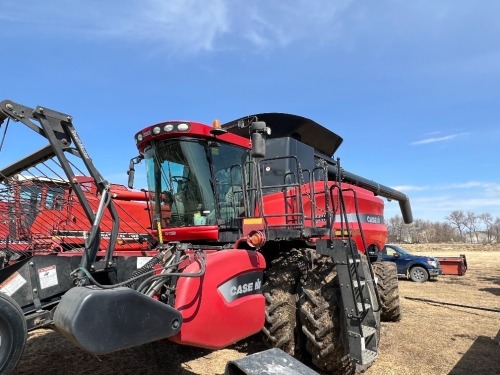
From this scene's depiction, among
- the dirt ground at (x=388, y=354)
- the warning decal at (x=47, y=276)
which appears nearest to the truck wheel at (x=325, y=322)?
the dirt ground at (x=388, y=354)

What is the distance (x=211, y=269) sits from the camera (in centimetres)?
355

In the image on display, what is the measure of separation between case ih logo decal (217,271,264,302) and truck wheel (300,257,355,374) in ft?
2.21

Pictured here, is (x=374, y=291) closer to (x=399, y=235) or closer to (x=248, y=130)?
(x=248, y=130)

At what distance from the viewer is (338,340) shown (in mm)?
4320

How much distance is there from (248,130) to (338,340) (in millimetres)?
2946

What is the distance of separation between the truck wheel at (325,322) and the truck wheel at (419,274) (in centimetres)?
1156

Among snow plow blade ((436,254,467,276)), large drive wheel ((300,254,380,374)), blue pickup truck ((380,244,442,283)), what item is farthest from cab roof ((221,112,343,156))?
snow plow blade ((436,254,467,276))

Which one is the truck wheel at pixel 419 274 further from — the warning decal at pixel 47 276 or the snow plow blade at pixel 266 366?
the warning decal at pixel 47 276

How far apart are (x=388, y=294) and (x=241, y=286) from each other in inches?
178

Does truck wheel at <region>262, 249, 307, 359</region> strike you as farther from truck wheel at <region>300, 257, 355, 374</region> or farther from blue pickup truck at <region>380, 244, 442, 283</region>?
blue pickup truck at <region>380, 244, 442, 283</region>

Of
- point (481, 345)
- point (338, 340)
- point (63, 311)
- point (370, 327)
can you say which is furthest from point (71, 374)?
point (481, 345)

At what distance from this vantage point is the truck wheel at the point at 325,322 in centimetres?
434

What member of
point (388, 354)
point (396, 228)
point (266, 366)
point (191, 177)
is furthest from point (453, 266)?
point (396, 228)

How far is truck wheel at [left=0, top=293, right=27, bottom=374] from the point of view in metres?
2.67
